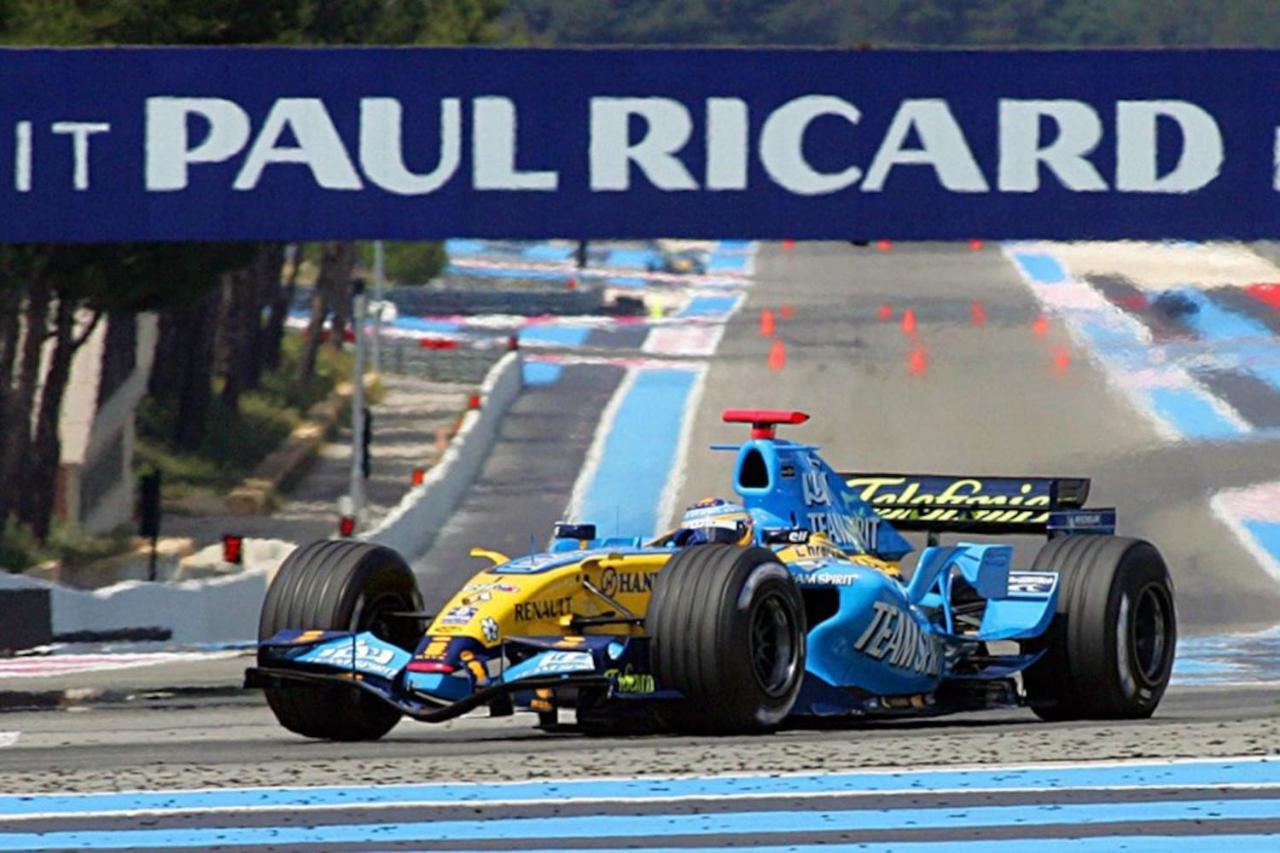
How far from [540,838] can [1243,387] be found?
3109 cm

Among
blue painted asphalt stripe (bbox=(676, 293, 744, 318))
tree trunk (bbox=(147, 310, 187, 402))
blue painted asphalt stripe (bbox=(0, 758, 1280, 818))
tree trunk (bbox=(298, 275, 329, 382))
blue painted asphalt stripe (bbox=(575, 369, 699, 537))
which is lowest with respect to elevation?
blue painted asphalt stripe (bbox=(0, 758, 1280, 818))

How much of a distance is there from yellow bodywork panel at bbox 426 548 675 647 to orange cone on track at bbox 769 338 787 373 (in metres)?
32.4

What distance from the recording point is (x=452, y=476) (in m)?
33.9

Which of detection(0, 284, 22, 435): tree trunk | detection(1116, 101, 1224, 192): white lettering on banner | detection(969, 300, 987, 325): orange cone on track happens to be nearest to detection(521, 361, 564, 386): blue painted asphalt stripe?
detection(969, 300, 987, 325): orange cone on track

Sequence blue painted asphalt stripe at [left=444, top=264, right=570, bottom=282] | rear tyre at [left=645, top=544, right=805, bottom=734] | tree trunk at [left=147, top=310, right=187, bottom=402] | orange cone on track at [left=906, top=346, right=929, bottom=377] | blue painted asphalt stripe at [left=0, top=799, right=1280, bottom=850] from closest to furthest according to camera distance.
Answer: blue painted asphalt stripe at [left=0, top=799, right=1280, bottom=850] < rear tyre at [left=645, top=544, right=805, bottom=734] < tree trunk at [left=147, top=310, right=187, bottom=402] < orange cone on track at [left=906, top=346, right=929, bottom=377] < blue painted asphalt stripe at [left=444, top=264, right=570, bottom=282]

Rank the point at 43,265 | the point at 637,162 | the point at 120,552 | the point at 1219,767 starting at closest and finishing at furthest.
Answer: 1. the point at 1219,767
2. the point at 637,162
3. the point at 43,265
4. the point at 120,552

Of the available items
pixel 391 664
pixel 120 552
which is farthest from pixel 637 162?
pixel 120 552

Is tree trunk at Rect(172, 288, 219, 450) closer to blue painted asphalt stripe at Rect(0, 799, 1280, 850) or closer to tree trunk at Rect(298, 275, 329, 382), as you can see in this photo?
tree trunk at Rect(298, 275, 329, 382)

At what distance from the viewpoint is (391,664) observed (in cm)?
1095

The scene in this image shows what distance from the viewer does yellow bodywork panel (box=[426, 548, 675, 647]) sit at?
10.9 meters

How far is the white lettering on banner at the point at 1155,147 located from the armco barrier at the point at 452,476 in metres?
12.7

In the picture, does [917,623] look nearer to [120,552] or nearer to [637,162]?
[637,162]

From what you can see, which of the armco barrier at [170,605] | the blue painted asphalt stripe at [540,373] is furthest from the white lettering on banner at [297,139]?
the blue painted asphalt stripe at [540,373]

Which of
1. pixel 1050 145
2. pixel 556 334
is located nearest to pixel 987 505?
pixel 1050 145
